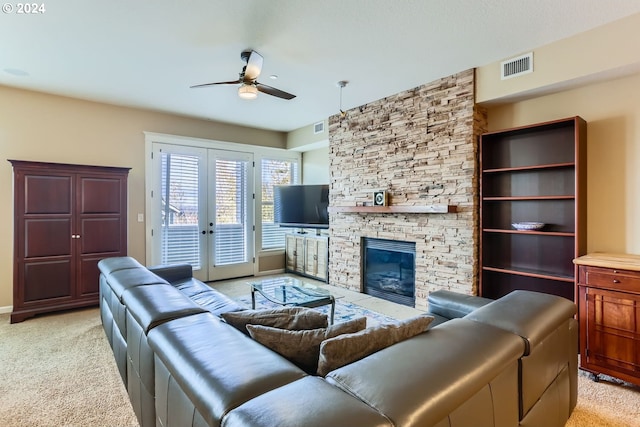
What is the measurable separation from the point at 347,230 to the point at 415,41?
2832mm

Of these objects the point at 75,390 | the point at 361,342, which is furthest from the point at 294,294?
the point at 361,342

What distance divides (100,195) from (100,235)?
0.50m

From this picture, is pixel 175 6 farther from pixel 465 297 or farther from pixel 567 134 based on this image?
pixel 567 134

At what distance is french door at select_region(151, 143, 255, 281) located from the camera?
5059mm

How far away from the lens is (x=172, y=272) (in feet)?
11.9

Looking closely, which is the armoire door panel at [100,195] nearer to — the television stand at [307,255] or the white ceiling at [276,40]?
the white ceiling at [276,40]

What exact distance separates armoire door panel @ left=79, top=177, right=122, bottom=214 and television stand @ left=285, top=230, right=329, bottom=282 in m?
2.98

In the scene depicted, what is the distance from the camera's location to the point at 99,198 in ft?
13.4

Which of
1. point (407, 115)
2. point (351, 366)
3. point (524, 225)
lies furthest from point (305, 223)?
point (351, 366)

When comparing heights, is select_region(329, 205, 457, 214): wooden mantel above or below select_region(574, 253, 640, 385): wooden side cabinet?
above

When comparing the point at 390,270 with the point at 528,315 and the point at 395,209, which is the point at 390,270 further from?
the point at 528,315

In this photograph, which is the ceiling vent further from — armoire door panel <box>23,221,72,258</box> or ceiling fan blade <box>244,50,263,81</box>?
armoire door panel <box>23,221,72,258</box>

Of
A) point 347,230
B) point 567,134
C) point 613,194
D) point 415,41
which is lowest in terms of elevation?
point 347,230

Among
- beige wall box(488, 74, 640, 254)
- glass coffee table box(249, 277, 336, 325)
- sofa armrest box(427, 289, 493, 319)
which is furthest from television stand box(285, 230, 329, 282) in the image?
beige wall box(488, 74, 640, 254)
